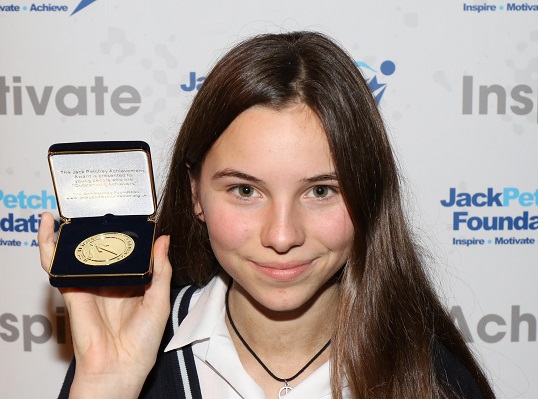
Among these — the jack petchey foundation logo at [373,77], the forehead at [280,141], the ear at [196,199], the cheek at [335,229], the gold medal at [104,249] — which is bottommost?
the gold medal at [104,249]

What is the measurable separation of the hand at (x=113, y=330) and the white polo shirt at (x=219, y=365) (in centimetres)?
10

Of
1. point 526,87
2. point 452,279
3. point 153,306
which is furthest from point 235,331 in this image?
→ point 526,87

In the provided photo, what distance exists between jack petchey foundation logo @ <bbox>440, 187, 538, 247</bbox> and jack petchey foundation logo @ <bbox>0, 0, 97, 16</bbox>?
1.04 m

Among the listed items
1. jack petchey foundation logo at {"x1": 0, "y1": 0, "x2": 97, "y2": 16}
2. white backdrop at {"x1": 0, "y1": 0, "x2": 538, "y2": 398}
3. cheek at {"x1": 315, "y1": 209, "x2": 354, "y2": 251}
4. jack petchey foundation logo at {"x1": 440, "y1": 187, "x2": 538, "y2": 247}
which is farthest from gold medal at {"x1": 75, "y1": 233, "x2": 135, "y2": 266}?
jack petchey foundation logo at {"x1": 440, "y1": 187, "x2": 538, "y2": 247}

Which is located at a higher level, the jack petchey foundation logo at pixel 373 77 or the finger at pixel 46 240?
the jack petchey foundation logo at pixel 373 77

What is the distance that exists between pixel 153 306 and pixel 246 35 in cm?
78

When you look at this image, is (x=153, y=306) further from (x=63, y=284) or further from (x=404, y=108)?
(x=404, y=108)

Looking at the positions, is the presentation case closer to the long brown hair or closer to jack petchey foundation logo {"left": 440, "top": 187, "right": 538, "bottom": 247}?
the long brown hair

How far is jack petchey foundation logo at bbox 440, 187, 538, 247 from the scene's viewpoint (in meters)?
1.82

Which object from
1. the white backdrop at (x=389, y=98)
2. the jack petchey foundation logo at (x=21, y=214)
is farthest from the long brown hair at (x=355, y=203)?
the jack petchey foundation logo at (x=21, y=214)

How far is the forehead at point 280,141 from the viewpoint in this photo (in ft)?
3.76

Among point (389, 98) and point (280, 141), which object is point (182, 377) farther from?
point (389, 98)

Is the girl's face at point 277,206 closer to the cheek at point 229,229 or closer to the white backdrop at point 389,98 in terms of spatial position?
the cheek at point 229,229

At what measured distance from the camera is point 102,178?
51.4 inches
